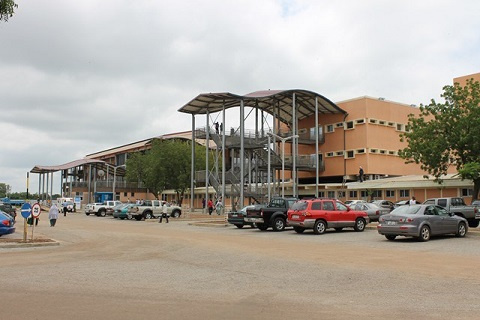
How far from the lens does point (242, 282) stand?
34.0 feet

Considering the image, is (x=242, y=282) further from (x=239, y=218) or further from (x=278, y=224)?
(x=239, y=218)

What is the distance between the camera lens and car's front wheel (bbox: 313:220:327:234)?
23.6m

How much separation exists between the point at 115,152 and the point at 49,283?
4451 inches

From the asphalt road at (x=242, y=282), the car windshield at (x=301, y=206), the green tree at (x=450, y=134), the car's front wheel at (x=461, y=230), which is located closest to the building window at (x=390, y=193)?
the green tree at (x=450, y=134)

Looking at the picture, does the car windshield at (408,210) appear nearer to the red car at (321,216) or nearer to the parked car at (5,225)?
the red car at (321,216)

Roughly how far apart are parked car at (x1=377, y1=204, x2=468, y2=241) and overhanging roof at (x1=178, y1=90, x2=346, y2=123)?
31.1m

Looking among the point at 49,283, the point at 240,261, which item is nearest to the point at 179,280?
the point at 49,283

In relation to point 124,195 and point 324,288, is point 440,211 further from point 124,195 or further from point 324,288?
point 124,195

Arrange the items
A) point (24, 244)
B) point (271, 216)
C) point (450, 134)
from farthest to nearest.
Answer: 1. point (450, 134)
2. point (271, 216)
3. point (24, 244)

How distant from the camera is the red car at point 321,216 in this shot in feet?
Answer: 77.4

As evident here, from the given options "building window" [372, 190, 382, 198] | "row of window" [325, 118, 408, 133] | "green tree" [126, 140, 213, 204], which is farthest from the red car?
"green tree" [126, 140, 213, 204]

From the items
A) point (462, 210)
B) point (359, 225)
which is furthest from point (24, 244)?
point (462, 210)

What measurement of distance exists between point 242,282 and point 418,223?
1103 centimetres

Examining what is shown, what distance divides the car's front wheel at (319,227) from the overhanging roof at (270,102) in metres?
27.4
